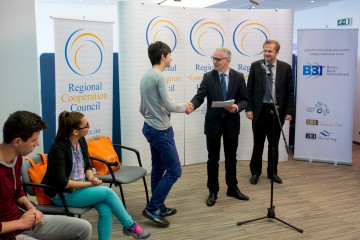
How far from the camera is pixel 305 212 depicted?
376cm

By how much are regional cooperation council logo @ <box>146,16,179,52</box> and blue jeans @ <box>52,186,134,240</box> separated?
248 cm

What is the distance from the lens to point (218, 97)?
3.77m

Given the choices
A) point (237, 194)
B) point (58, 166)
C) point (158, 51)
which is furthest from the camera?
point (237, 194)

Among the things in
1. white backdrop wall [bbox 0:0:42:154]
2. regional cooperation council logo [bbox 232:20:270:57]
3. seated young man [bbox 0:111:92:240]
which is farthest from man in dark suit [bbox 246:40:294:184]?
seated young man [bbox 0:111:92:240]

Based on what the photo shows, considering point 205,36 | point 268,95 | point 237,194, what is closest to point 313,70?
point 268,95

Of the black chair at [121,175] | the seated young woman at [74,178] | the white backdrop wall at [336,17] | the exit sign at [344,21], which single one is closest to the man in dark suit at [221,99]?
the black chair at [121,175]

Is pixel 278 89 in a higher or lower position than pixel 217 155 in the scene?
higher

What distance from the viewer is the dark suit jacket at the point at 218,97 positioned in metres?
3.77

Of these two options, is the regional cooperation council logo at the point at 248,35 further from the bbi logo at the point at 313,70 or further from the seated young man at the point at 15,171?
the seated young man at the point at 15,171

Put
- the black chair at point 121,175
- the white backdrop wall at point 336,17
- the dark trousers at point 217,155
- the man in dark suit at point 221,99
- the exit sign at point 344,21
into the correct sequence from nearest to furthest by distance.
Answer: the black chair at point 121,175, the man in dark suit at point 221,99, the dark trousers at point 217,155, the white backdrop wall at point 336,17, the exit sign at point 344,21

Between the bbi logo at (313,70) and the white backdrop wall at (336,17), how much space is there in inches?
84.3

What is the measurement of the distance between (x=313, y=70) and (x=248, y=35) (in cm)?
104

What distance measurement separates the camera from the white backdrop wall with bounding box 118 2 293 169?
15.3 ft

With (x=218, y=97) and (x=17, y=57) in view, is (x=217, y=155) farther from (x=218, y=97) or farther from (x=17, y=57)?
(x=17, y=57)
